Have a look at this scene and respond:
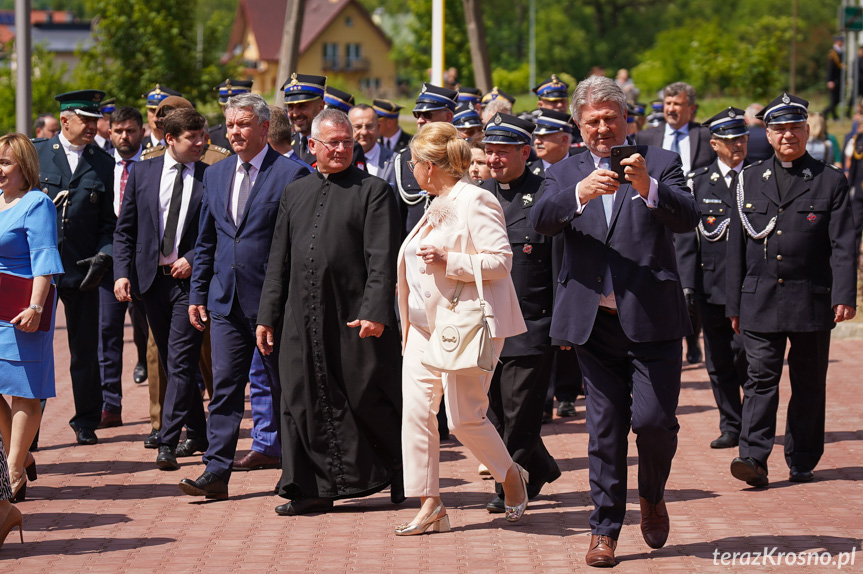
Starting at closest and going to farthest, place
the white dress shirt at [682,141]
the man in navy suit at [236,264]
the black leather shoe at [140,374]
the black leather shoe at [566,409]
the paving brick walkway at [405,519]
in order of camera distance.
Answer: the paving brick walkway at [405,519], the man in navy suit at [236,264], the black leather shoe at [566,409], the white dress shirt at [682,141], the black leather shoe at [140,374]

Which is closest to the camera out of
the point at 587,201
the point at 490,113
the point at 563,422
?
the point at 587,201

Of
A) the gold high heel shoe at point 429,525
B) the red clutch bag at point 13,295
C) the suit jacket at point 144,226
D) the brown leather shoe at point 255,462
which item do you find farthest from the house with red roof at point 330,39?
the gold high heel shoe at point 429,525

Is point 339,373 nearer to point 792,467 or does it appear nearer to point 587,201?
point 587,201

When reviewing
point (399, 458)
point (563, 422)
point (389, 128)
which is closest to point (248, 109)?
point (399, 458)

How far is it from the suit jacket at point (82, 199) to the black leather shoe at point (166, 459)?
186cm

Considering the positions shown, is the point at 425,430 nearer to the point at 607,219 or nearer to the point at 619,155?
the point at 607,219

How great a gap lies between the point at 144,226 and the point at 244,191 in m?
1.17

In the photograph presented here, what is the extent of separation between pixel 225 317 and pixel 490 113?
461 cm

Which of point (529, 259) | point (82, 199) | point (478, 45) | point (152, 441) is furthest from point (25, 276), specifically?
point (478, 45)

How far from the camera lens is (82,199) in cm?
970

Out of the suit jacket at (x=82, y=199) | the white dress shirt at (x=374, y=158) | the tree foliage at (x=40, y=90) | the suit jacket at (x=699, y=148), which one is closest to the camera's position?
the suit jacket at (x=82, y=199)

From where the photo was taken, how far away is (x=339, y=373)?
7348 mm

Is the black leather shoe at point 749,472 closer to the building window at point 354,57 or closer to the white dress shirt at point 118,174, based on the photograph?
Result: the white dress shirt at point 118,174

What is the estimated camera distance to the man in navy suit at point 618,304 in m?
6.01
